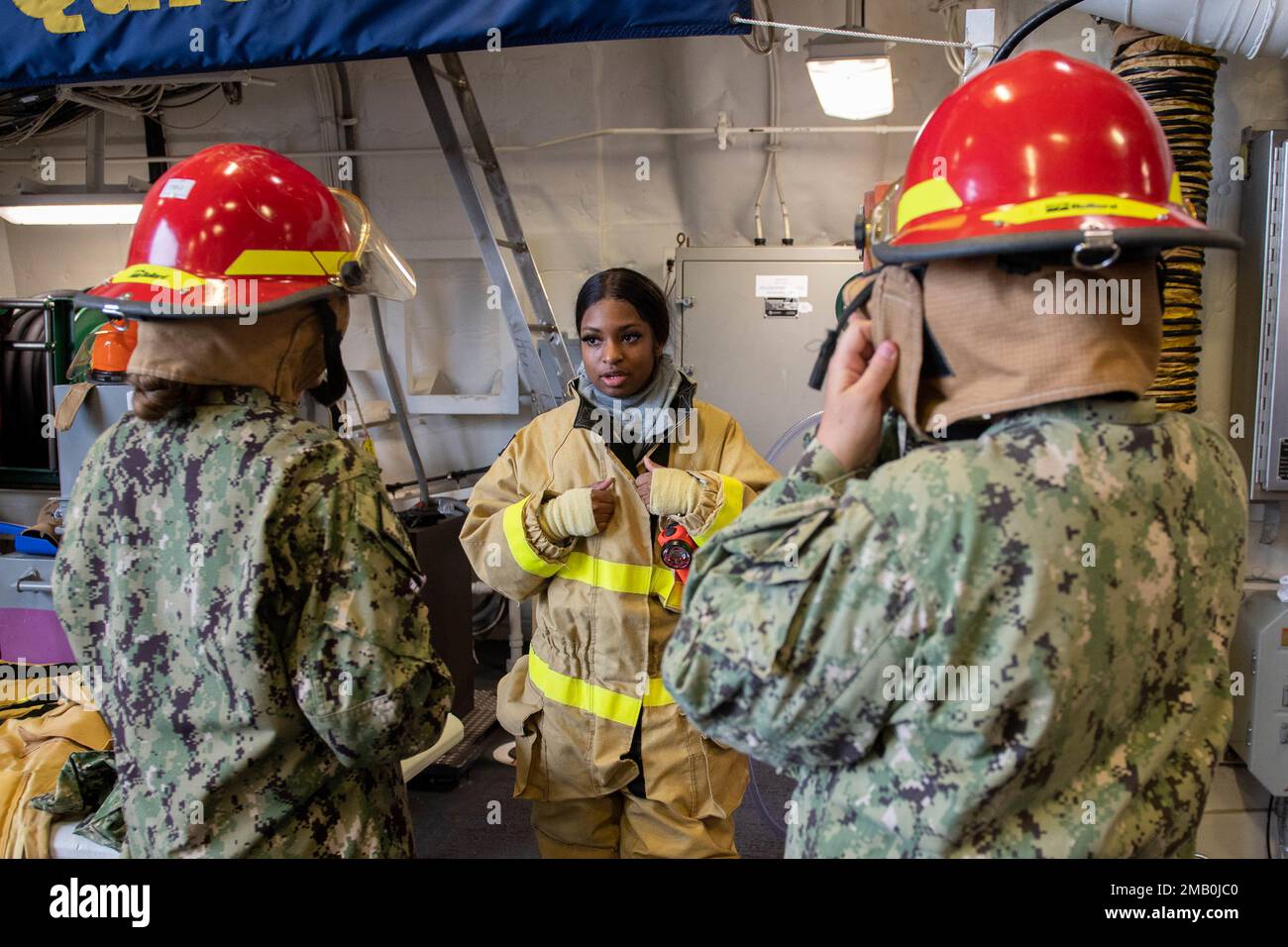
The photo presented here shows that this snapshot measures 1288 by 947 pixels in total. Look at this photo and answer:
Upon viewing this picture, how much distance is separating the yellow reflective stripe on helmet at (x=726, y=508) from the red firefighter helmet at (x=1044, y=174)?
1.06 metres

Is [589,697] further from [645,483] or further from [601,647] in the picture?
[645,483]

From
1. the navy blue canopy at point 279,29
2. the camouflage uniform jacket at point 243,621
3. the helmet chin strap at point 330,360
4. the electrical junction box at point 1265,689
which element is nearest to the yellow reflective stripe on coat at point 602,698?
the camouflage uniform jacket at point 243,621

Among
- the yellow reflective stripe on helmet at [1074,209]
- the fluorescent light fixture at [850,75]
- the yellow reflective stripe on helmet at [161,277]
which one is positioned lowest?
the yellow reflective stripe on helmet at [161,277]

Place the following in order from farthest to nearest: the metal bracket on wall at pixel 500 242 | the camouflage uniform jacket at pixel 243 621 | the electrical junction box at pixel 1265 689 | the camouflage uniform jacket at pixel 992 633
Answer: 1. the metal bracket on wall at pixel 500 242
2. the electrical junction box at pixel 1265 689
3. the camouflage uniform jacket at pixel 243 621
4. the camouflage uniform jacket at pixel 992 633

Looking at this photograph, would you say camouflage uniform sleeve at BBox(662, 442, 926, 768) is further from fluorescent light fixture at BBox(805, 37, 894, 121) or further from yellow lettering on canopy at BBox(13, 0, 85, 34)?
yellow lettering on canopy at BBox(13, 0, 85, 34)

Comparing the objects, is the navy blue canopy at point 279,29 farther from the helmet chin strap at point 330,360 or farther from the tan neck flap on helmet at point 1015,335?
the tan neck flap on helmet at point 1015,335

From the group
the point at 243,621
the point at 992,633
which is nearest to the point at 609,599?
the point at 243,621

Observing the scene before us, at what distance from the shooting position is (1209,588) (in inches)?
43.6

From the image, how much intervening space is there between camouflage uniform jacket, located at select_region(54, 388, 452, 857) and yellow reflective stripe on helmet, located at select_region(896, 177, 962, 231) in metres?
0.89

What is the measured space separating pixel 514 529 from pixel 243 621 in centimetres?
89

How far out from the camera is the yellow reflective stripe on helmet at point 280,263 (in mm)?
1481

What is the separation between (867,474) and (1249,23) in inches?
77.1

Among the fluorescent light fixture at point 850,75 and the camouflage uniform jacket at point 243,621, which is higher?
the fluorescent light fixture at point 850,75

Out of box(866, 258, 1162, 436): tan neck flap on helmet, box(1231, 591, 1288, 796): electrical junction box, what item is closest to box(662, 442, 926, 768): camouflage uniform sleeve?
box(866, 258, 1162, 436): tan neck flap on helmet
